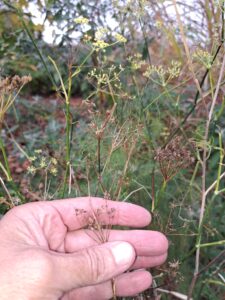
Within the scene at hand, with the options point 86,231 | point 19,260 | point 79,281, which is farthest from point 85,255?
point 86,231

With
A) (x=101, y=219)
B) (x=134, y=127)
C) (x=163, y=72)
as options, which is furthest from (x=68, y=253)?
(x=163, y=72)

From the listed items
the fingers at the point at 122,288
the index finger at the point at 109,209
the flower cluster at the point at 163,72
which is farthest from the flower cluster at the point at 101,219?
the flower cluster at the point at 163,72

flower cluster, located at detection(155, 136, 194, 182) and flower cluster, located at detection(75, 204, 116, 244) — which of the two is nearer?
flower cluster, located at detection(155, 136, 194, 182)

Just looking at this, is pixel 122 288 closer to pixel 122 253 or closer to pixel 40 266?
pixel 122 253

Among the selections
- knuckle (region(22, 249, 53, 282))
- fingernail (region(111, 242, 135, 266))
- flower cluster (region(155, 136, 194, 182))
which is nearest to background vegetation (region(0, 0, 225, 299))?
flower cluster (region(155, 136, 194, 182))

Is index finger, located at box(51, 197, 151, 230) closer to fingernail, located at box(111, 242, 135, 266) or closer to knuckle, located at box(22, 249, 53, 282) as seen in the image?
fingernail, located at box(111, 242, 135, 266)

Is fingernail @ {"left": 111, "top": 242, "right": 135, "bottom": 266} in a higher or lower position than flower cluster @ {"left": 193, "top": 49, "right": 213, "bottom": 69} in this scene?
lower

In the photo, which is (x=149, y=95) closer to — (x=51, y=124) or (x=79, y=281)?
(x=51, y=124)
